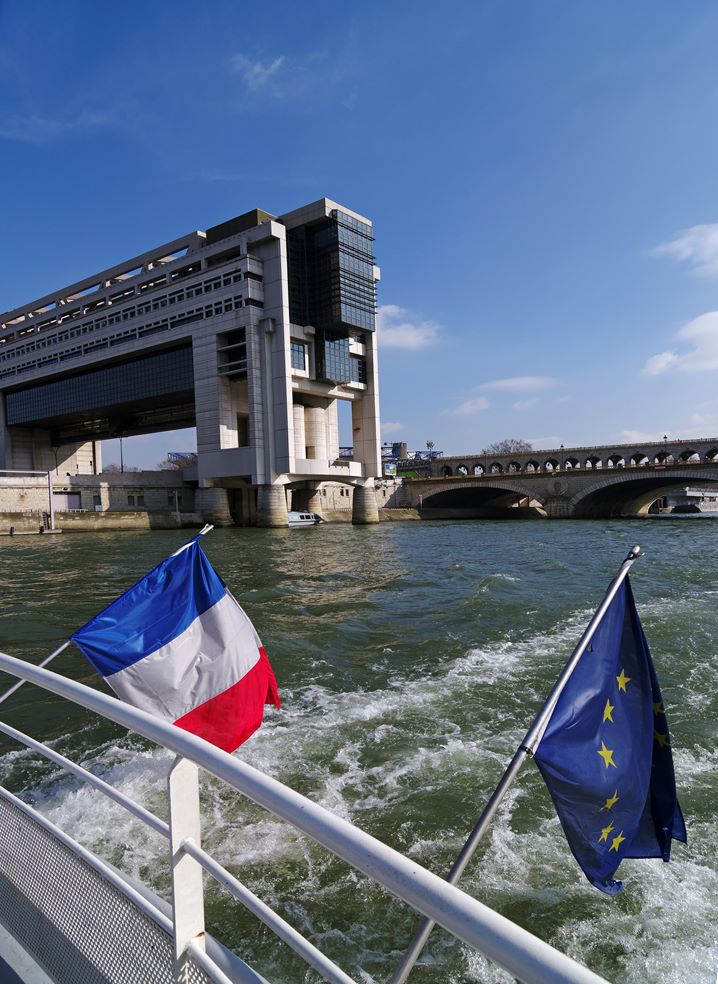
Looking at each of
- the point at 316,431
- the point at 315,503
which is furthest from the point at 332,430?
the point at 315,503

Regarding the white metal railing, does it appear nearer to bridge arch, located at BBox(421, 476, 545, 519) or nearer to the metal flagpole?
the metal flagpole

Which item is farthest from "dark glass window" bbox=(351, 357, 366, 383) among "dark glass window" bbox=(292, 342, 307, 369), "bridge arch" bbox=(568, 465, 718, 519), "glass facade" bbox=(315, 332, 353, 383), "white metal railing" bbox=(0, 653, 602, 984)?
"white metal railing" bbox=(0, 653, 602, 984)

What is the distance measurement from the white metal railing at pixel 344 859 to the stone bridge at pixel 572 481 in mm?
60549

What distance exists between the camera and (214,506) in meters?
56.9

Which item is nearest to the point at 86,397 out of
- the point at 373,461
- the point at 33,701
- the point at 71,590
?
the point at 373,461

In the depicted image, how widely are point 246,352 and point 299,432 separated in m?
8.31

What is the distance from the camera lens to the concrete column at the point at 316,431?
63000 mm

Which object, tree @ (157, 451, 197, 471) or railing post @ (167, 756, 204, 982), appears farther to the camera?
tree @ (157, 451, 197, 471)

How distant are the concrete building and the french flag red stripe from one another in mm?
49374

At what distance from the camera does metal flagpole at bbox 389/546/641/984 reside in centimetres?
222

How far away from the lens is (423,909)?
1.19 m

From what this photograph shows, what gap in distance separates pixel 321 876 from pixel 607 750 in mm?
2379

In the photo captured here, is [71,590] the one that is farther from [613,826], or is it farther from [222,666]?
[613,826]

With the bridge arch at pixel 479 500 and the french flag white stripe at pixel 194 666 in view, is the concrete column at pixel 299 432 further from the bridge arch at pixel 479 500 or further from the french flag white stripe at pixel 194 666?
the french flag white stripe at pixel 194 666
